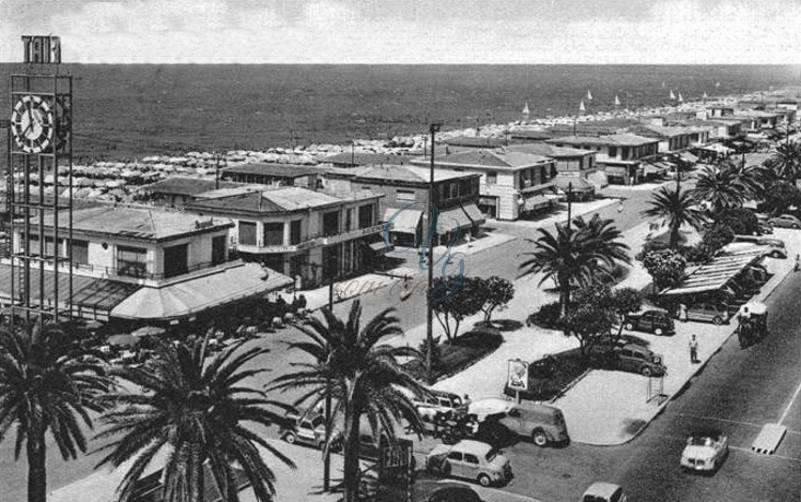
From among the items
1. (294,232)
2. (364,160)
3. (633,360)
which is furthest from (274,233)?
(364,160)

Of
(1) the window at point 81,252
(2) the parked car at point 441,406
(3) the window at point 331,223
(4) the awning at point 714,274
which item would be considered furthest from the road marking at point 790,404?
(1) the window at point 81,252

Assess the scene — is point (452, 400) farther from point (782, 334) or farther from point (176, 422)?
point (782, 334)

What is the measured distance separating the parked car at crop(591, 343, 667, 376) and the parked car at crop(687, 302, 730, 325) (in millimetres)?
11215

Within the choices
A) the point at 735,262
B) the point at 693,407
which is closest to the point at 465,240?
the point at 735,262

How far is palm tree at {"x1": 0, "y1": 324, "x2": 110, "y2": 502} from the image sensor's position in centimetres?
2641

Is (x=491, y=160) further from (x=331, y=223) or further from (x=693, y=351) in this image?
(x=693, y=351)

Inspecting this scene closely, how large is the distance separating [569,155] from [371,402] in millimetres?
90023

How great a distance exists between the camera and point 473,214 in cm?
8738

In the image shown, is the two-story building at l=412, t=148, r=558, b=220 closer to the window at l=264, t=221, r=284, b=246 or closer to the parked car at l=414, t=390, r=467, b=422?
the window at l=264, t=221, r=284, b=246

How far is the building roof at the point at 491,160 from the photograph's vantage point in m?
98.7

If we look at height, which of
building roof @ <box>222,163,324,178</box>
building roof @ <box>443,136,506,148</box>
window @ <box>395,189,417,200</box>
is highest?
building roof @ <box>443,136,506,148</box>

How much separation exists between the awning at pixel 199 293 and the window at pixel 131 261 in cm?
119

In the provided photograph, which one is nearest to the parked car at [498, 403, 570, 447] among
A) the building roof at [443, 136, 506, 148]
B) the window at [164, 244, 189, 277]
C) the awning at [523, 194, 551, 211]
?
the window at [164, 244, 189, 277]

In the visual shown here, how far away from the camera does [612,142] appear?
12544 centimetres
